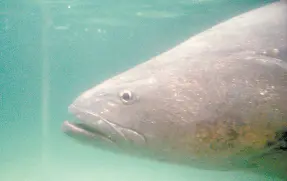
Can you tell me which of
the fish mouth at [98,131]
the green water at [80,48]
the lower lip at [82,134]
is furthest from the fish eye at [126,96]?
the green water at [80,48]

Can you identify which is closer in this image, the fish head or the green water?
the fish head

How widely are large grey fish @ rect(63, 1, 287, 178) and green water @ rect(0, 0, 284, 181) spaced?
329 centimetres

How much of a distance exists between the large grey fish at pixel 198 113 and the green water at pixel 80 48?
3.29 m

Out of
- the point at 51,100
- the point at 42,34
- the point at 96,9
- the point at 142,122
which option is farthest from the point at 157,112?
the point at 51,100

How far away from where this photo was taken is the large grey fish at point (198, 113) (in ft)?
10.3

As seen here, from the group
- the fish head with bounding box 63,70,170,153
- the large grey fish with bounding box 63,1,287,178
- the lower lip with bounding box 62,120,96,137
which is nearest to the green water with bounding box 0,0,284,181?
the large grey fish with bounding box 63,1,287,178

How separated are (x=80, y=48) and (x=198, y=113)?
55807 mm

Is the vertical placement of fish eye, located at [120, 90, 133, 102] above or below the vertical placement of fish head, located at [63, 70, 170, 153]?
above

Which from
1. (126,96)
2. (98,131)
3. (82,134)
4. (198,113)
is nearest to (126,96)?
(126,96)

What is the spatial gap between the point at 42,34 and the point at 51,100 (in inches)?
1731

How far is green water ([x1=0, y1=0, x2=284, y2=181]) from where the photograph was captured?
82.4 ft

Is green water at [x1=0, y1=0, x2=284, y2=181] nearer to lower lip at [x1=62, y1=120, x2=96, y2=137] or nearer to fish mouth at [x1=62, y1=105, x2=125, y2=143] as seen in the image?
fish mouth at [x1=62, y1=105, x2=125, y2=143]

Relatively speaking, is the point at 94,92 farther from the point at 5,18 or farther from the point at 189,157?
the point at 5,18

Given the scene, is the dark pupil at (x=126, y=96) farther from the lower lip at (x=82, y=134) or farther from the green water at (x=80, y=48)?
the green water at (x=80, y=48)
